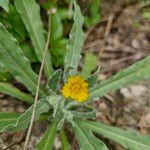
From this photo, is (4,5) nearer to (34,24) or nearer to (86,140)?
(34,24)

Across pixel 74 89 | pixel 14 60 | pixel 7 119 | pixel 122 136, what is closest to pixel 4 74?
pixel 14 60

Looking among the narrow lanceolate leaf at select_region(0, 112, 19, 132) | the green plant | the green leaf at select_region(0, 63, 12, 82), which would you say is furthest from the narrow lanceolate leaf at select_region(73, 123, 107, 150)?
the green leaf at select_region(0, 63, 12, 82)

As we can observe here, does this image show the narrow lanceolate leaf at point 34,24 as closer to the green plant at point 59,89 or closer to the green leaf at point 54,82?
the green plant at point 59,89

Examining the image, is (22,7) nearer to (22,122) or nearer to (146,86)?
(22,122)

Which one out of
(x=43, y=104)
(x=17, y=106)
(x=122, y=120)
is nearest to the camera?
(x=43, y=104)

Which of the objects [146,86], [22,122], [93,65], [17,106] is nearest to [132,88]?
[146,86]

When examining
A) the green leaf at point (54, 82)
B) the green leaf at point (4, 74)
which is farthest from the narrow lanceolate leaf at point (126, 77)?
the green leaf at point (4, 74)

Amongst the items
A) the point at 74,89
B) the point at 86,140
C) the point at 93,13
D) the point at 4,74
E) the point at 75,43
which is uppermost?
the point at 93,13

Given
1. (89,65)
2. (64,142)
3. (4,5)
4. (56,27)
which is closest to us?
(4,5)
